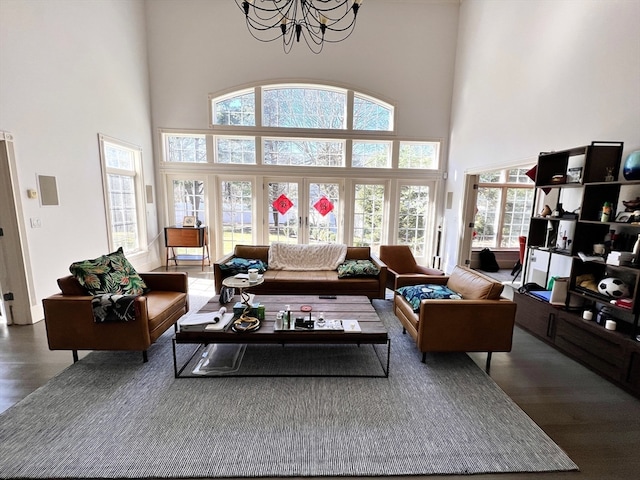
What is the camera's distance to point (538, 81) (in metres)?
3.65

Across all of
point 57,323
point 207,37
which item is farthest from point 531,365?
point 207,37

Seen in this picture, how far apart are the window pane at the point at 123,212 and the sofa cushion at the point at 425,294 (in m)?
4.64

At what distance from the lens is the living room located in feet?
9.87

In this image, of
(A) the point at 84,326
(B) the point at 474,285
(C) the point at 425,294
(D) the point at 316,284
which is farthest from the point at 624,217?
(A) the point at 84,326

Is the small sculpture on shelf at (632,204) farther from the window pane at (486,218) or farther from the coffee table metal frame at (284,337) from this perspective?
the window pane at (486,218)

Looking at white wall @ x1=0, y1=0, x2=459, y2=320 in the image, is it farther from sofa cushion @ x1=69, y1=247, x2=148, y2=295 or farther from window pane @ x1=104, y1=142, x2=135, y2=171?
sofa cushion @ x1=69, y1=247, x2=148, y2=295

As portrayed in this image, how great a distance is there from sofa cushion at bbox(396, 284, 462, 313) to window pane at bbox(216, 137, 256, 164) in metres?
4.25

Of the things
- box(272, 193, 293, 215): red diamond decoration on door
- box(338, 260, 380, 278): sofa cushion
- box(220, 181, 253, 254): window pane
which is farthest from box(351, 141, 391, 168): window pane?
box(338, 260, 380, 278): sofa cushion

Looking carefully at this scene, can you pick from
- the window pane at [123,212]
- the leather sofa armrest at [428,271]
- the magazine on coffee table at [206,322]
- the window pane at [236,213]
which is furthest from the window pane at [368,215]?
the window pane at [123,212]

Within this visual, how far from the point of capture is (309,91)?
5.77 m

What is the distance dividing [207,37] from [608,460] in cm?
737

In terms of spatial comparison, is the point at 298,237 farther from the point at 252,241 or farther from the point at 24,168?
the point at 24,168

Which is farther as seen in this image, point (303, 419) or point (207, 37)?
point (207, 37)

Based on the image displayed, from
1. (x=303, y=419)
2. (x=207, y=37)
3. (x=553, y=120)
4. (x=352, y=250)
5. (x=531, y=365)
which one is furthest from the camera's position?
(x=207, y=37)
